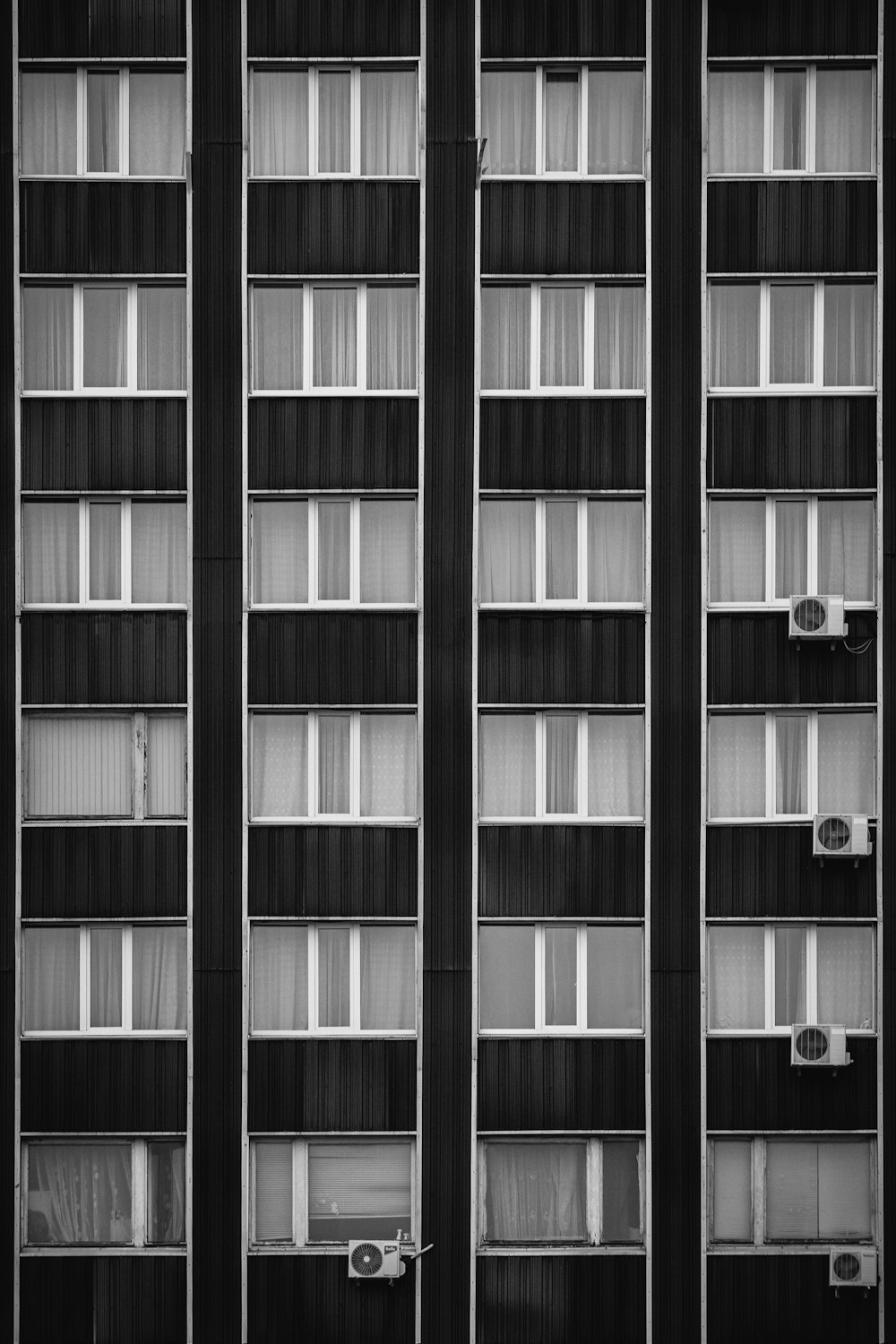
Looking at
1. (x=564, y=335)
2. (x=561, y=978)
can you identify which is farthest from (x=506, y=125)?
(x=561, y=978)

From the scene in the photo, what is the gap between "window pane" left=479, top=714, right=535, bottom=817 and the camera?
14398mm

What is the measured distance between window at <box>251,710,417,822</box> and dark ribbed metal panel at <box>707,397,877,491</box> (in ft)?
17.9

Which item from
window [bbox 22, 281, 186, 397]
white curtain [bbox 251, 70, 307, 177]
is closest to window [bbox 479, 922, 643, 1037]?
window [bbox 22, 281, 186, 397]

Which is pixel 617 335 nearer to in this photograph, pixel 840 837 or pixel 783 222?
pixel 783 222

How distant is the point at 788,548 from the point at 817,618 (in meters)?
1.07

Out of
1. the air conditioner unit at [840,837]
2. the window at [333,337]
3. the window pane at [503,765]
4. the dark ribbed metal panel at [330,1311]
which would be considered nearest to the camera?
the air conditioner unit at [840,837]

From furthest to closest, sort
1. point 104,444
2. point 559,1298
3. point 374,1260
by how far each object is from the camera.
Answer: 1. point 104,444
2. point 559,1298
3. point 374,1260

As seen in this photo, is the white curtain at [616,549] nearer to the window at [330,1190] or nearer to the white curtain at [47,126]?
the window at [330,1190]

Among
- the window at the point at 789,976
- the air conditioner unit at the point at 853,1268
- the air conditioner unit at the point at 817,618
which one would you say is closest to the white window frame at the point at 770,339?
the air conditioner unit at the point at 817,618

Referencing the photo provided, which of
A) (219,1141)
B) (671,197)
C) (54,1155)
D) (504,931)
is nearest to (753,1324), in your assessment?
(504,931)

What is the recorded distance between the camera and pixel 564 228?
14250 mm

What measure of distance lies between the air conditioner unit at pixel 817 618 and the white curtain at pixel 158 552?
320 inches

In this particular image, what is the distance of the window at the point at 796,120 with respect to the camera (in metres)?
14.4

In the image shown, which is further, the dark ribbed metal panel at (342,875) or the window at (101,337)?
the window at (101,337)
